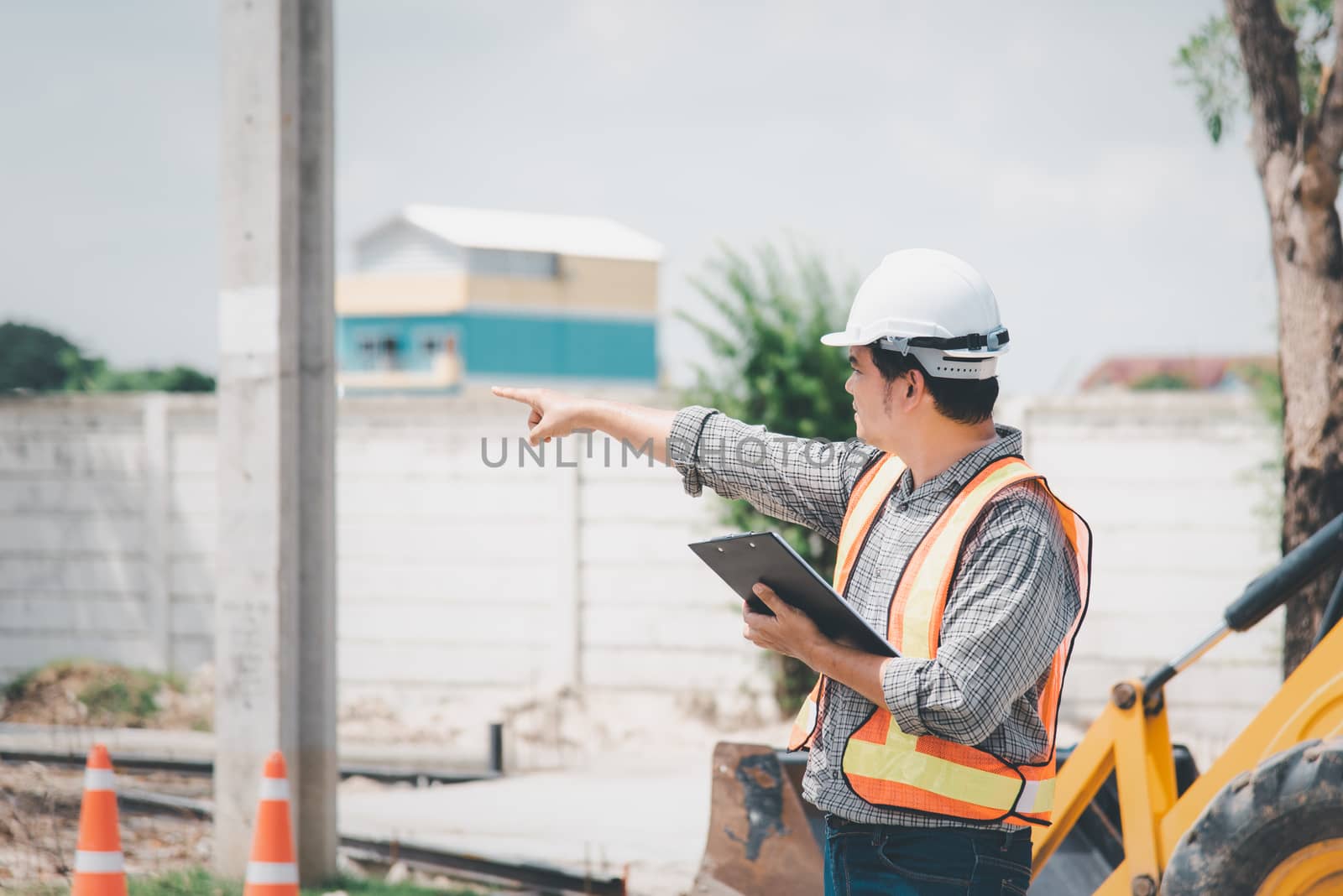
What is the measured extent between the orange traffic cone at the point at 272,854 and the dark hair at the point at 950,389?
2.62 metres

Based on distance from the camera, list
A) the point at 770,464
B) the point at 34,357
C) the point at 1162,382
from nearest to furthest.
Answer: the point at 770,464
the point at 34,357
the point at 1162,382

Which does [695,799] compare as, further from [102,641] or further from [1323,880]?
[102,641]

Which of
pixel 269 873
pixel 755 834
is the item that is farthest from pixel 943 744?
pixel 269 873

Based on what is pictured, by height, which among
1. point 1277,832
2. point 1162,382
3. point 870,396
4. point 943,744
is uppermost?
point 1162,382

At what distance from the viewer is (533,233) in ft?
207

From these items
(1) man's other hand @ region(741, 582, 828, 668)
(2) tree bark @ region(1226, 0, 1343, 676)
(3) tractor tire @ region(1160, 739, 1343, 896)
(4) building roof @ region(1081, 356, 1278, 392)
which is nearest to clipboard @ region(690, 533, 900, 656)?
(1) man's other hand @ region(741, 582, 828, 668)

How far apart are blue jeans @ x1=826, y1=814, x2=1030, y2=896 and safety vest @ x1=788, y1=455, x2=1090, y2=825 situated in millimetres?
45

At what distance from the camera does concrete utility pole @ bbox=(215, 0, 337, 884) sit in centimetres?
502

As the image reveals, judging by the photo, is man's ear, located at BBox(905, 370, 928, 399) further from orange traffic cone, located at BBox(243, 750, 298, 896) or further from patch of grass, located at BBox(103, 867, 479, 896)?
patch of grass, located at BBox(103, 867, 479, 896)

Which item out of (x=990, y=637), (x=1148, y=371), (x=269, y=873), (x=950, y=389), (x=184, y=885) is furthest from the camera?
(x=1148, y=371)

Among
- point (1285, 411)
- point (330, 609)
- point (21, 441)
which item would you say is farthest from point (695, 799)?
point (21, 441)

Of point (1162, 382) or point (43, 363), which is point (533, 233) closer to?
point (1162, 382)

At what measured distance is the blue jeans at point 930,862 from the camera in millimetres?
2168

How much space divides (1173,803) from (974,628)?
6.43 feet
